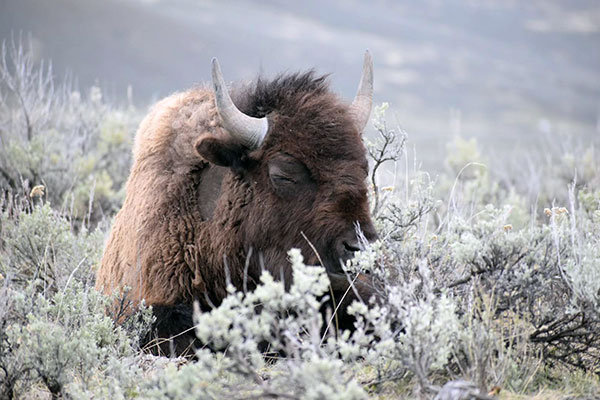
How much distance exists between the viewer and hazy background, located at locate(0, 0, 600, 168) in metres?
74.0

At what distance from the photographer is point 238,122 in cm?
488

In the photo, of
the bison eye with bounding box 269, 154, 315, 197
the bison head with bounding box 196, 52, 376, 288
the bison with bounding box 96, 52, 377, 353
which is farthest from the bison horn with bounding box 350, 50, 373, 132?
the bison eye with bounding box 269, 154, 315, 197

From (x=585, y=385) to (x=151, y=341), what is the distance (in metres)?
2.70

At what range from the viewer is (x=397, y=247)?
4711 millimetres

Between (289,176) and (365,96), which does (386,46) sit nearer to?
(365,96)

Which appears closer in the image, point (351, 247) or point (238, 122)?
point (351, 247)

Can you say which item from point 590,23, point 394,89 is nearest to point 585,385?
point 394,89

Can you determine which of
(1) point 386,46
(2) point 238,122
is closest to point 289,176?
(2) point 238,122

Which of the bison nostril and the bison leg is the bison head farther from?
the bison leg

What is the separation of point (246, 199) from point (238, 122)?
55 centimetres

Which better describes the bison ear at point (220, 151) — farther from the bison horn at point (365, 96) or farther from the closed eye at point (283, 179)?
the bison horn at point (365, 96)

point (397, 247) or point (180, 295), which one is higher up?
point (397, 247)

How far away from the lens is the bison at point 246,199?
482 centimetres

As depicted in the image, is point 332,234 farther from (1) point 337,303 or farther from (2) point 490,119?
(2) point 490,119
